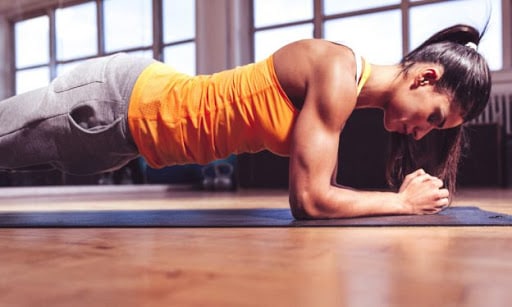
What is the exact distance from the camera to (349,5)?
473 centimetres

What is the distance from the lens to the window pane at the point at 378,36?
4.52 m

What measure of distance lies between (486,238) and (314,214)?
0.39 m

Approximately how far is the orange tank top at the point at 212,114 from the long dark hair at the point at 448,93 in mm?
198

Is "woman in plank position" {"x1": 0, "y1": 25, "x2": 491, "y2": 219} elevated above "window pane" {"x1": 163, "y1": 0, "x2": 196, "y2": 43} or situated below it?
below

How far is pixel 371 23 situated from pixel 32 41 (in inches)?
106

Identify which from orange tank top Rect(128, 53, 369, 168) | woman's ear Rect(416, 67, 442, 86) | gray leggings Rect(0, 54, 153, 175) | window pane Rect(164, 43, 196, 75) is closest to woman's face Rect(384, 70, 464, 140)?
A: woman's ear Rect(416, 67, 442, 86)

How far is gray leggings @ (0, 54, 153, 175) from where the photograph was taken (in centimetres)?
133

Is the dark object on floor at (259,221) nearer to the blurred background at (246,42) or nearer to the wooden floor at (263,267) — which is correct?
the wooden floor at (263,267)

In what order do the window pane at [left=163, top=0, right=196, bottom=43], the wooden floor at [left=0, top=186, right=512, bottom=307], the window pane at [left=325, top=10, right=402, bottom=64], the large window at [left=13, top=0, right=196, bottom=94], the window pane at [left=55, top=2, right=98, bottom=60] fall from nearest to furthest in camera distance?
the wooden floor at [left=0, top=186, right=512, bottom=307] < the window pane at [left=55, top=2, right=98, bottom=60] < the window pane at [left=325, top=10, right=402, bottom=64] < the large window at [left=13, top=0, right=196, bottom=94] < the window pane at [left=163, top=0, right=196, bottom=43]

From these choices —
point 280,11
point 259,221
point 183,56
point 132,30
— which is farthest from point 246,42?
point 259,221

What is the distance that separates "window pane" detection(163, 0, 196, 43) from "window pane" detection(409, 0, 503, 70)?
206 centimetres

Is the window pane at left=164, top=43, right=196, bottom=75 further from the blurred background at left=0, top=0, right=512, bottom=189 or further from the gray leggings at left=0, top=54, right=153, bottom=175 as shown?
the gray leggings at left=0, top=54, right=153, bottom=175

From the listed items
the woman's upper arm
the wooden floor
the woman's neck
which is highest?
the woman's neck

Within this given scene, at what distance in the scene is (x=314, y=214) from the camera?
1.24m
